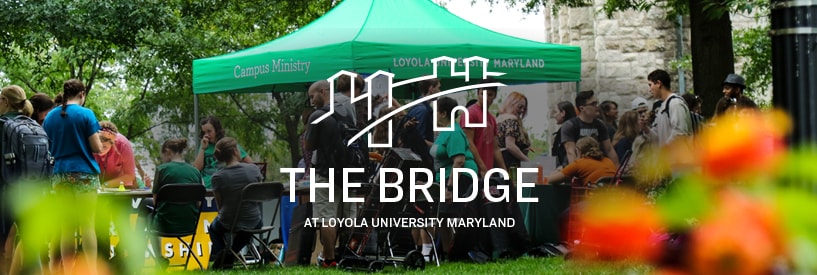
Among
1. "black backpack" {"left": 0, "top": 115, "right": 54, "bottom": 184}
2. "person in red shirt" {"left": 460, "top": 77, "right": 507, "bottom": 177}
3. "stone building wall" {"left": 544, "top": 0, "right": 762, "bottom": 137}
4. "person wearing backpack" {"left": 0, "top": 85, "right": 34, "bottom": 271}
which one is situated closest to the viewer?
"black backpack" {"left": 0, "top": 115, "right": 54, "bottom": 184}

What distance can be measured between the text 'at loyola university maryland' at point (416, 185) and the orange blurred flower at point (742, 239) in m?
8.49

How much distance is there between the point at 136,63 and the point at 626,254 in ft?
67.1

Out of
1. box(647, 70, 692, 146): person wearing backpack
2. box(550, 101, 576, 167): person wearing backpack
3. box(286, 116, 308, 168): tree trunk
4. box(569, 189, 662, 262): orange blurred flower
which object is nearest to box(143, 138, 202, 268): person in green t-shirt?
box(550, 101, 576, 167): person wearing backpack

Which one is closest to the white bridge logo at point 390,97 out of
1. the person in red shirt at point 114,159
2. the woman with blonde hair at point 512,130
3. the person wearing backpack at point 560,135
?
the woman with blonde hair at point 512,130

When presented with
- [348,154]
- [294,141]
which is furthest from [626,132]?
[294,141]

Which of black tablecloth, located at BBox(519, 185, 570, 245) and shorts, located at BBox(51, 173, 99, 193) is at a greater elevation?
shorts, located at BBox(51, 173, 99, 193)

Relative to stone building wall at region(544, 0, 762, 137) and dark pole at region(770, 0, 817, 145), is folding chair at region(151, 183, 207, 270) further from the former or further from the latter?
stone building wall at region(544, 0, 762, 137)

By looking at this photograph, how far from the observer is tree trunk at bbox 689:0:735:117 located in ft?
37.2

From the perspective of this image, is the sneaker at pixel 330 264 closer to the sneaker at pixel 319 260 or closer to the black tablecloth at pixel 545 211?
the sneaker at pixel 319 260

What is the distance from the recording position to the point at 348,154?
9594 millimetres

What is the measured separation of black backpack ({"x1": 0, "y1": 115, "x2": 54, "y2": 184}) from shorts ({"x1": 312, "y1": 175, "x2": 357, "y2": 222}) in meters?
2.45

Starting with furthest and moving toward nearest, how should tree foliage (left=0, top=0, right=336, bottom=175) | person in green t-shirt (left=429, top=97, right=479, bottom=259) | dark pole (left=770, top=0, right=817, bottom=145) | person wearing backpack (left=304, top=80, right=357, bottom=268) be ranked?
tree foliage (left=0, top=0, right=336, bottom=175), person in green t-shirt (left=429, top=97, right=479, bottom=259), person wearing backpack (left=304, top=80, right=357, bottom=268), dark pole (left=770, top=0, right=817, bottom=145)

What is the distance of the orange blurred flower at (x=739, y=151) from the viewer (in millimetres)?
715

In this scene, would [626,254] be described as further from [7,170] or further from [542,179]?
[542,179]
